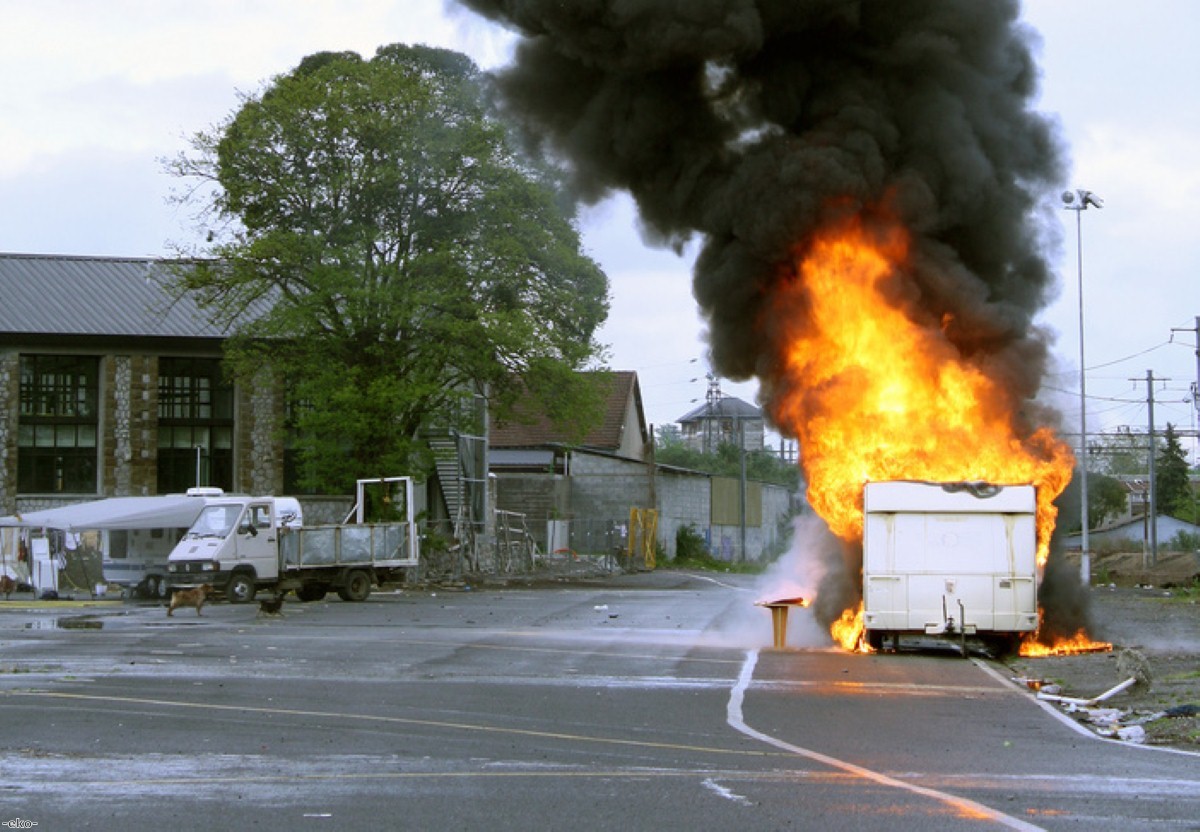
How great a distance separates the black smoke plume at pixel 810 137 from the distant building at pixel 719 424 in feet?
232

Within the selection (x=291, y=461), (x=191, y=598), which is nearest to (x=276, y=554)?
(x=191, y=598)

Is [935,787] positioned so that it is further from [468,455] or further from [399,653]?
[468,455]

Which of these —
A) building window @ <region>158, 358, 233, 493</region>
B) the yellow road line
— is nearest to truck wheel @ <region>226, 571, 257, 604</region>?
the yellow road line

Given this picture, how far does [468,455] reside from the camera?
49.2 meters

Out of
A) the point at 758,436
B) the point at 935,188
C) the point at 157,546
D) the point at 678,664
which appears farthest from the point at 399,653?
the point at 758,436

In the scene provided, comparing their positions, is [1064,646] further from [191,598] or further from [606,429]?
[606,429]

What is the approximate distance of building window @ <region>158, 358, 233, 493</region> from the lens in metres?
50.7

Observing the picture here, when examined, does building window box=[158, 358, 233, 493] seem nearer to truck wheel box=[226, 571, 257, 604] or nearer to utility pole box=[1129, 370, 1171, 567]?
truck wheel box=[226, 571, 257, 604]

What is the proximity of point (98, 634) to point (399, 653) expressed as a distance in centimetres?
626

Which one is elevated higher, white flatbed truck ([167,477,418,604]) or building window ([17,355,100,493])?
building window ([17,355,100,493])

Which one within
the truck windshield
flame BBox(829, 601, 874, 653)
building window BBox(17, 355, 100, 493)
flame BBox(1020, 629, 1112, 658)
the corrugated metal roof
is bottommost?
flame BBox(1020, 629, 1112, 658)

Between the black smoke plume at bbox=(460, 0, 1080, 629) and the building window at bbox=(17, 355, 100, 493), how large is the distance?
30.1m

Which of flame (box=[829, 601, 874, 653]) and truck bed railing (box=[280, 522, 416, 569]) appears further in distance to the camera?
truck bed railing (box=[280, 522, 416, 569])

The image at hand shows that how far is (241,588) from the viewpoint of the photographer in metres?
32.1
